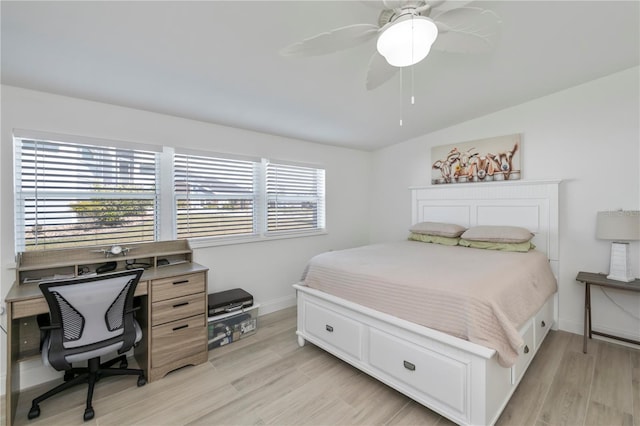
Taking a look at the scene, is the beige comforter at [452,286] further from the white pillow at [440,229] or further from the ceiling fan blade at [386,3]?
the ceiling fan blade at [386,3]

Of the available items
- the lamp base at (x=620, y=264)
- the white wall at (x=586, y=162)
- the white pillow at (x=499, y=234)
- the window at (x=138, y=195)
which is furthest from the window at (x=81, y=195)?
the lamp base at (x=620, y=264)

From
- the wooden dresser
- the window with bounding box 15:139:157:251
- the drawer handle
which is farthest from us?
the window with bounding box 15:139:157:251

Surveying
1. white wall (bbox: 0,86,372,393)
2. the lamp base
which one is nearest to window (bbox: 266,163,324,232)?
white wall (bbox: 0,86,372,393)

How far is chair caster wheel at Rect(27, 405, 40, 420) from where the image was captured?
1809 millimetres

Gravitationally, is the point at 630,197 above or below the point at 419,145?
below

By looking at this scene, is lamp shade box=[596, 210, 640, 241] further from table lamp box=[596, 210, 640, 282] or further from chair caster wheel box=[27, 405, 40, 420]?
chair caster wheel box=[27, 405, 40, 420]

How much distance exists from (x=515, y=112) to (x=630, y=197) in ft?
4.49

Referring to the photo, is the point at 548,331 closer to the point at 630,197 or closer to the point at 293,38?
the point at 630,197

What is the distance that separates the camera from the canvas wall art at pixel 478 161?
3.35 meters

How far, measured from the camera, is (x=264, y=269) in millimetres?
3539

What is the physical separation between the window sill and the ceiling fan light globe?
2479 mm

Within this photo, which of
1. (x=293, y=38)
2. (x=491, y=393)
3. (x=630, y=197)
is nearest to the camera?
(x=491, y=393)

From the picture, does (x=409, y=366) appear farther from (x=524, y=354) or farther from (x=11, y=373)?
(x=11, y=373)

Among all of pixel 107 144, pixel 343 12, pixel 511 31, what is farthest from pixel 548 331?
pixel 107 144
